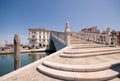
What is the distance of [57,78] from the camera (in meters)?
3.90

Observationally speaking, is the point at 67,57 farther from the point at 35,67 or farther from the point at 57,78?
the point at 57,78

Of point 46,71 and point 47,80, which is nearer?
point 47,80

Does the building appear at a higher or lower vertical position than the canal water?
higher

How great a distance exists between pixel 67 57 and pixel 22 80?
281 centimetres

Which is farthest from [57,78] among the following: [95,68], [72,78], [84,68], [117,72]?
[117,72]

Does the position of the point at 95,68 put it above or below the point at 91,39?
below

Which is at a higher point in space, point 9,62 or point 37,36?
point 37,36

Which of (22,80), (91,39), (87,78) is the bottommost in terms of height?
(22,80)

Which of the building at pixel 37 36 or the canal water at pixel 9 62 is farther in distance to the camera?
the building at pixel 37 36

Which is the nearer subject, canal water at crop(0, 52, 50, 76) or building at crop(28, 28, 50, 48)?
canal water at crop(0, 52, 50, 76)

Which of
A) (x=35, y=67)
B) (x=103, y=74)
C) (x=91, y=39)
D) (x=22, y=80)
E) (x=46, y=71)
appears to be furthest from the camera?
(x=91, y=39)

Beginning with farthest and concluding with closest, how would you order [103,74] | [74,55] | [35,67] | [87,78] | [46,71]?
[74,55], [35,67], [46,71], [103,74], [87,78]

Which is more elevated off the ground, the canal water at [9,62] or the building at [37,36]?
the building at [37,36]

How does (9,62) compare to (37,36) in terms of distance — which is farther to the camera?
(37,36)
